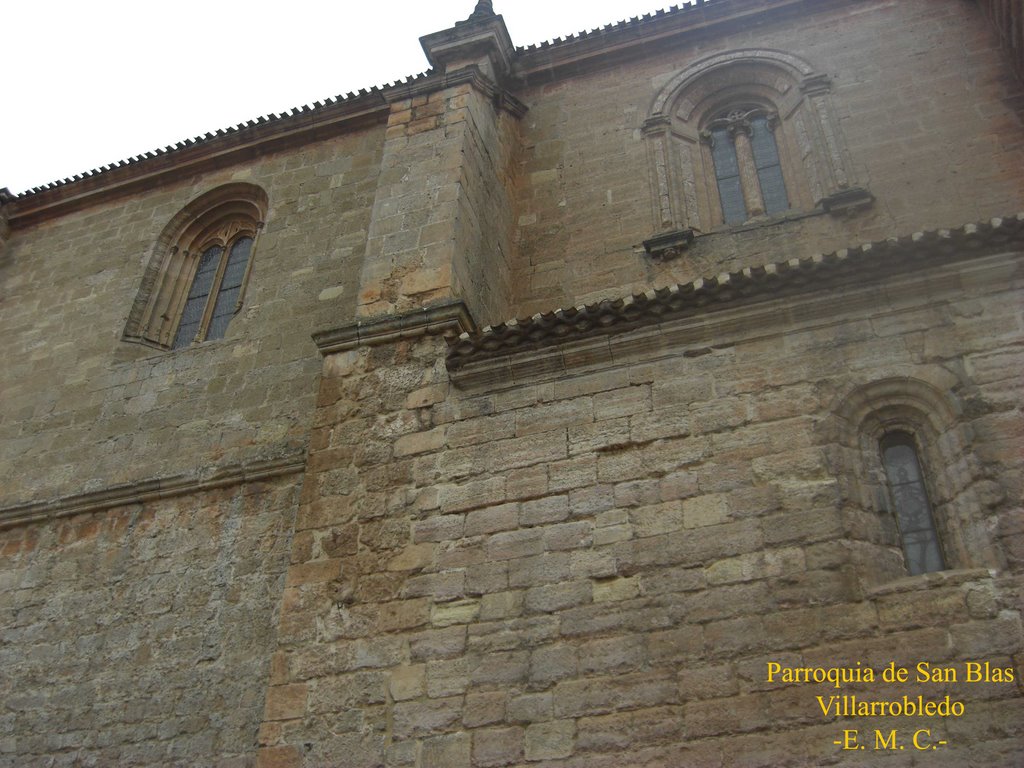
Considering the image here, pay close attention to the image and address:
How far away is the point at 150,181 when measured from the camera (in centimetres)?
1088

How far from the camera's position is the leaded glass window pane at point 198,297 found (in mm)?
9469

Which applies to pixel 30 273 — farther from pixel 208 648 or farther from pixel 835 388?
pixel 835 388

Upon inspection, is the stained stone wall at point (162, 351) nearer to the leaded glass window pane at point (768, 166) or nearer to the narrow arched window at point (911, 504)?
the leaded glass window pane at point (768, 166)

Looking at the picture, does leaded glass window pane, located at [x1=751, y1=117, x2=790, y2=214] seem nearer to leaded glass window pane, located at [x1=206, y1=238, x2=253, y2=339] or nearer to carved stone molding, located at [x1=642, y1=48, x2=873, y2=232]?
carved stone molding, located at [x1=642, y1=48, x2=873, y2=232]

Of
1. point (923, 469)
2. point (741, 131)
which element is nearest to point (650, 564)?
point (923, 469)

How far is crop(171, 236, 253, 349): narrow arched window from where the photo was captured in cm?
940

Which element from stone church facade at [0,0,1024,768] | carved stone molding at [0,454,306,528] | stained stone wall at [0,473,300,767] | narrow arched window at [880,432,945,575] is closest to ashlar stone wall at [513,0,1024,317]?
stone church facade at [0,0,1024,768]

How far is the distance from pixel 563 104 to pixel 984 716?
7.48 meters

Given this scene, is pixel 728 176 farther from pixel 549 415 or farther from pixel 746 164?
pixel 549 415

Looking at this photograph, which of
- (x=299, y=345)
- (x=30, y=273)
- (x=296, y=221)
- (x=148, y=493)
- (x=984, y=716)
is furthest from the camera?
(x=30, y=273)

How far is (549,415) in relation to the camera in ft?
19.2

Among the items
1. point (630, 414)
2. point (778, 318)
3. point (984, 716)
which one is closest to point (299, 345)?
point (630, 414)

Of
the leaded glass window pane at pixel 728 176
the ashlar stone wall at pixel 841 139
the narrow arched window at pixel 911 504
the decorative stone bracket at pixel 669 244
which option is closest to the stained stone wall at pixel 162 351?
the ashlar stone wall at pixel 841 139

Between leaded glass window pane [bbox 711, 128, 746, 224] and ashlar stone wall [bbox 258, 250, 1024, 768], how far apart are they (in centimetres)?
315
